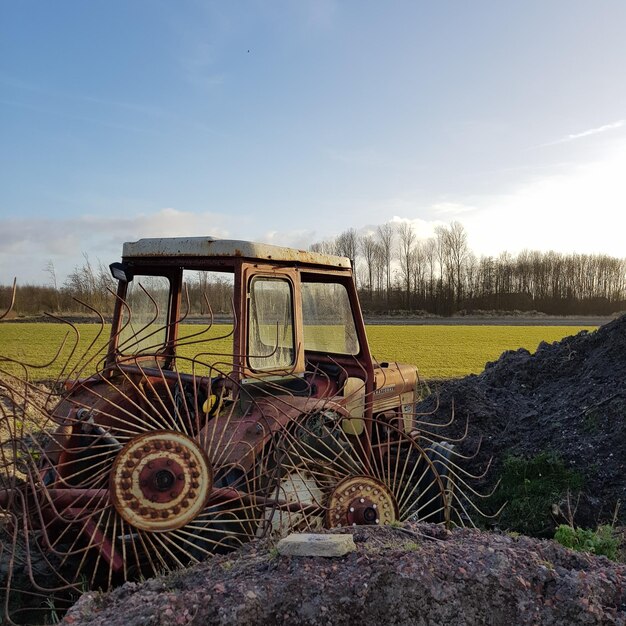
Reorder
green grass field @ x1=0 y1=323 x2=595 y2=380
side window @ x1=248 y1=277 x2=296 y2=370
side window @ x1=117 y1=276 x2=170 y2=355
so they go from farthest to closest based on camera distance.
Answer: green grass field @ x1=0 y1=323 x2=595 y2=380, side window @ x1=117 y1=276 x2=170 y2=355, side window @ x1=248 y1=277 x2=296 y2=370

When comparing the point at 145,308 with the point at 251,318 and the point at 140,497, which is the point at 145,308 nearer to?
the point at 251,318

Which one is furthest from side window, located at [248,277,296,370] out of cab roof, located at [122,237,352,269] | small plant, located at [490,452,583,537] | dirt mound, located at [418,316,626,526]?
small plant, located at [490,452,583,537]

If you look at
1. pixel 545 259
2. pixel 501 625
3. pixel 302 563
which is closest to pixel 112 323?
pixel 302 563

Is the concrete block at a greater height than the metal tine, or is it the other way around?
the metal tine

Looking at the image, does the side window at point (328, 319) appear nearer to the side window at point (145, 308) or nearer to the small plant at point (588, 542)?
the side window at point (145, 308)

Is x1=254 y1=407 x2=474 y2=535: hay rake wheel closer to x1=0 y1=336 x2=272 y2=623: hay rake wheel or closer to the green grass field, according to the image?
x1=0 y1=336 x2=272 y2=623: hay rake wheel

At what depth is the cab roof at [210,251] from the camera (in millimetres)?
3719

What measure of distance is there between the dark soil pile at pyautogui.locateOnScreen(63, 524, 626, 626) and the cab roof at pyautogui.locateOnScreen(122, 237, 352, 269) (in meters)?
1.86

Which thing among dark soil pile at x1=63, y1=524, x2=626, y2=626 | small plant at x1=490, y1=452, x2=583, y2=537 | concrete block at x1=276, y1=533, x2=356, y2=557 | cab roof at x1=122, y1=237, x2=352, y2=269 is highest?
cab roof at x1=122, y1=237, x2=352, y2=269

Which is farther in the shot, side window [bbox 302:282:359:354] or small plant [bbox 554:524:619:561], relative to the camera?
side window [bbox 302:282:359:354]

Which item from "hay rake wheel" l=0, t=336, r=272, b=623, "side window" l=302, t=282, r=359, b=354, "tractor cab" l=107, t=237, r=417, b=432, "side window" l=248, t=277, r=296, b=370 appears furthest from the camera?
"side window" l=302, t=282, r=359, b=354

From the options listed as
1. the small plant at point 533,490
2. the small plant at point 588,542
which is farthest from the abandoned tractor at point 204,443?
Answer: the small plant at point 533,490

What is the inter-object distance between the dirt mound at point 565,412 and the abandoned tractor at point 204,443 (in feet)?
Result: 6.69

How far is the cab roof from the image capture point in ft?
12.2
